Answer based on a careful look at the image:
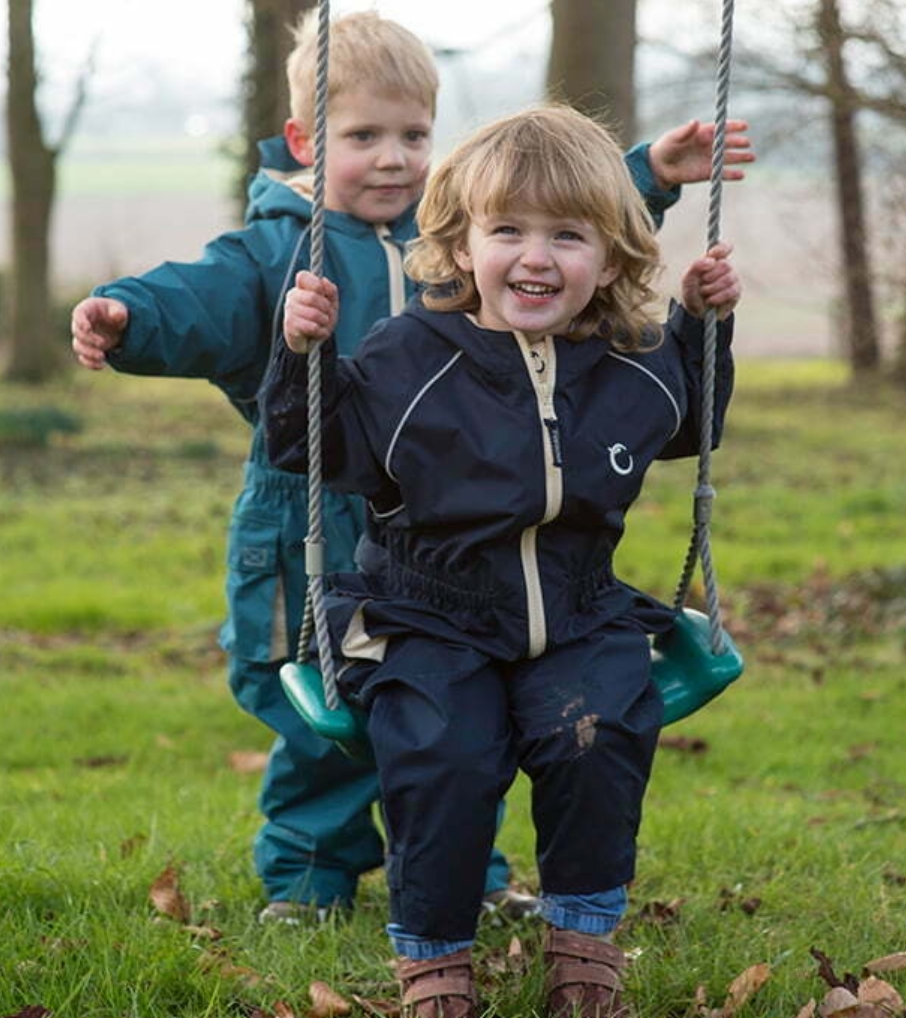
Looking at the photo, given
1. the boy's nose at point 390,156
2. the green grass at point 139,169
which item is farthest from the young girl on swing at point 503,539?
the green grass at point 139,169

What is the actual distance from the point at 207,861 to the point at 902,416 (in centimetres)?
1499

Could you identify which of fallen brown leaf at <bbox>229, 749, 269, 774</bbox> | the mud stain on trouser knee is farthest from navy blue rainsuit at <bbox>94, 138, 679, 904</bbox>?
fallen brown leaf at <bbox>229, 749, 269, 774</bbox>

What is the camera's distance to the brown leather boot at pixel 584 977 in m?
3.21

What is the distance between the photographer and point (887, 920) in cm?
387

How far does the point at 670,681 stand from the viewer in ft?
11.2

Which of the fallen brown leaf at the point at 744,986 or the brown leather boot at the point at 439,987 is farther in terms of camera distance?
the fallen brown leaf at the point at 744,986

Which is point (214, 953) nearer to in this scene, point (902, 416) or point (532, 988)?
point (532, 988)

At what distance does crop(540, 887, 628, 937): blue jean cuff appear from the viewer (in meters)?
3.23

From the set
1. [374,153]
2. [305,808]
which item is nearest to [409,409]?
[374,153]

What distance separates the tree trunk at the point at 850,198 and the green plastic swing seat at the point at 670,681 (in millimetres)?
6061

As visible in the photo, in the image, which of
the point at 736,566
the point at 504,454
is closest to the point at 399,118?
the point at 504,454

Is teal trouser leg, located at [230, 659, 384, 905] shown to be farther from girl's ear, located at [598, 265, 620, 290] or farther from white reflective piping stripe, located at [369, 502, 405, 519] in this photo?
girl's ear, located at [598, 265, 620, 290]

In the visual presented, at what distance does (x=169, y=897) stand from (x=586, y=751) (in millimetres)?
1305

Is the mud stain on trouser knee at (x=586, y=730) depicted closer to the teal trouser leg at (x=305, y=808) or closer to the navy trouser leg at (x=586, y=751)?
the navy trouser leg at (x=586, y=751)
